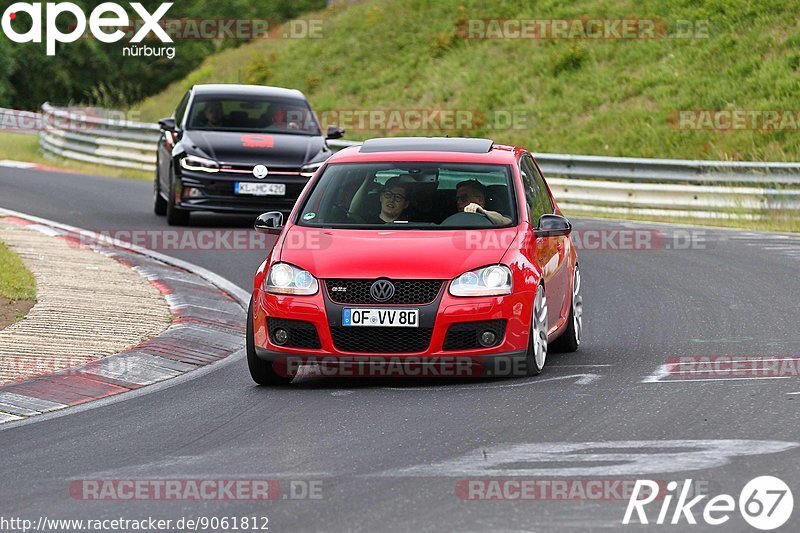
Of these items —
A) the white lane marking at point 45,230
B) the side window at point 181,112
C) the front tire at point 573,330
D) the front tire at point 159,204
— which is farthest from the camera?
the front tire at point 159,204

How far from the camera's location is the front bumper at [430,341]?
905cm

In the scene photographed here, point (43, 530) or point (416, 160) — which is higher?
point (416, 160)

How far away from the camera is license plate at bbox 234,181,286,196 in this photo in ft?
61.9

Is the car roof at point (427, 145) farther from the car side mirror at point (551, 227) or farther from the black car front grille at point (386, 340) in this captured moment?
the black car front grille at point (386, 340)

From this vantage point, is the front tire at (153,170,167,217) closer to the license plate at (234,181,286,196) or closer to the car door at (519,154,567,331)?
the license plate at (234,181,286,196)

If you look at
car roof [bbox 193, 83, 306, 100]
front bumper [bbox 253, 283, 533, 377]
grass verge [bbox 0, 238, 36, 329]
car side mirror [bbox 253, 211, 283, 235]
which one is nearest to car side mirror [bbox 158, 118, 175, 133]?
car roof [bbox 193, 83, 306, 100]

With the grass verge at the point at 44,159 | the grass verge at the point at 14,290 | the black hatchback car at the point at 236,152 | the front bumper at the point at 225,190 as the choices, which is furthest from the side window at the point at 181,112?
the grass verge at the point at 44,159

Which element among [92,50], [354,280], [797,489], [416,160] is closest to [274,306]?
[354,280]

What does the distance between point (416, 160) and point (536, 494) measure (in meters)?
4.44

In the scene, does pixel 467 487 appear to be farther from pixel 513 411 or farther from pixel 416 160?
pixel 416 160

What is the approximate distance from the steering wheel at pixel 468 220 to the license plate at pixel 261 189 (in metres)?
9.12

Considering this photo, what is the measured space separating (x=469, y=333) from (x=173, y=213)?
10.9 metres

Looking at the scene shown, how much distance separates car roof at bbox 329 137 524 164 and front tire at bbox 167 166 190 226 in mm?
8772

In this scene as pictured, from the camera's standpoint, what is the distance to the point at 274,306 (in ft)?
30.5
